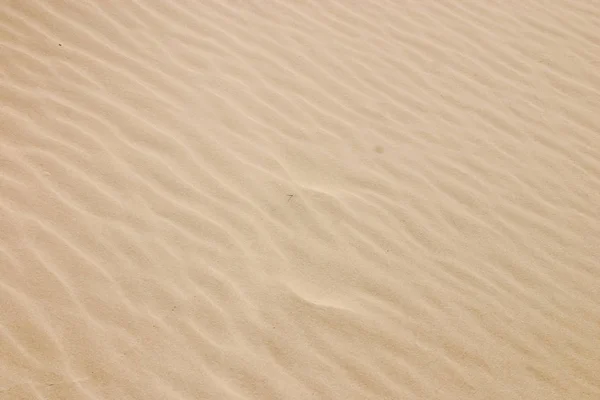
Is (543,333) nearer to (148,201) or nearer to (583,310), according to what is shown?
(583,310)

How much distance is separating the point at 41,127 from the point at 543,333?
3.34 meters

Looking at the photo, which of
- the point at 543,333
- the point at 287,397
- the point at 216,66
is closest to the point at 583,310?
the point at 543,333

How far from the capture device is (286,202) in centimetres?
371

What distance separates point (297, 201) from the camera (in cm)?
372

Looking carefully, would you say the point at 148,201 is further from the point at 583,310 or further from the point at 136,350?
the point at 583,310

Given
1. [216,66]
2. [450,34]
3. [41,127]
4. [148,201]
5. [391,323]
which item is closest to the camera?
[391,323]

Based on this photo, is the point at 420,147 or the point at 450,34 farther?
the point at 450,34

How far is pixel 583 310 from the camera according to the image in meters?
3.37

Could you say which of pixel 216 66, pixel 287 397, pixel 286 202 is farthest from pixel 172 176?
pixel 287 397

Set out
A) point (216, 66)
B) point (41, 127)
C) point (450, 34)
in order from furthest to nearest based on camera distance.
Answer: point (450, 34) → point (216, 66) → point (41, 127)

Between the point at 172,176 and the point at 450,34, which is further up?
the point at 450,34

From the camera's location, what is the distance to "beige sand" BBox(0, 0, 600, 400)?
3100mm

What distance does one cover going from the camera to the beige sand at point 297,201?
122 inches

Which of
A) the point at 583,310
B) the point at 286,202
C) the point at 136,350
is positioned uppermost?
the point at 583,310
